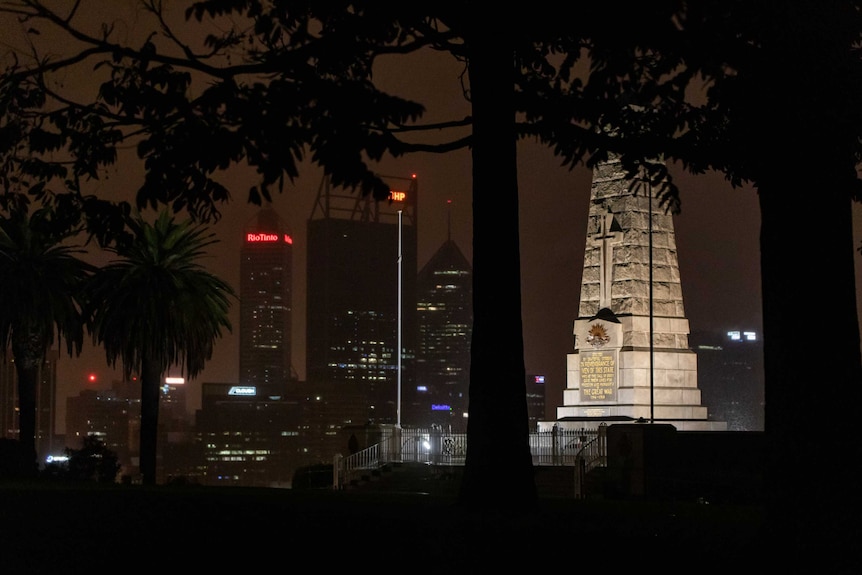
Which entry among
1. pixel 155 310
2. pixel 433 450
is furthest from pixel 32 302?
pixel 433 450

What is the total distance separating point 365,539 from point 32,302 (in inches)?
1200

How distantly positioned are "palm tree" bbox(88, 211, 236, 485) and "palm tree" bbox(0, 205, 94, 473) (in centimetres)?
87

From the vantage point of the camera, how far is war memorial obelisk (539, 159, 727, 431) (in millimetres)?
54906

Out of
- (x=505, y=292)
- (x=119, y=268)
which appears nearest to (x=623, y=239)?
(x=119, y=268)

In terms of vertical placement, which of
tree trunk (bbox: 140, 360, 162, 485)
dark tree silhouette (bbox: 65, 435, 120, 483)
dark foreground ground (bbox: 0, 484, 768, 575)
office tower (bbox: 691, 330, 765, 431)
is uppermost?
office tower (bbox: 691, 330, 765, 431)

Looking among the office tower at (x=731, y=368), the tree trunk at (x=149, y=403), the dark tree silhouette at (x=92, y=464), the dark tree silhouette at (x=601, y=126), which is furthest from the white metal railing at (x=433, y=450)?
the office tower at (x=731, y=368)

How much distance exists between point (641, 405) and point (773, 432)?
137 feet

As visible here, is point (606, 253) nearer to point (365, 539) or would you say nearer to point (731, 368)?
point (365, 539)

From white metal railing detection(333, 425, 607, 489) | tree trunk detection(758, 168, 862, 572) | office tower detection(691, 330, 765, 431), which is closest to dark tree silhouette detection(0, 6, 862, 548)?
tree trunk detection(758, 168, 862, 572)

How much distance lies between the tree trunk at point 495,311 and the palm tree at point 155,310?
87.7 ft

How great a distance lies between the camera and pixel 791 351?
13.4 metres

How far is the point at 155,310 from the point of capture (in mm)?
44969

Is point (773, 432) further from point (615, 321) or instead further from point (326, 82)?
point (615, 321)

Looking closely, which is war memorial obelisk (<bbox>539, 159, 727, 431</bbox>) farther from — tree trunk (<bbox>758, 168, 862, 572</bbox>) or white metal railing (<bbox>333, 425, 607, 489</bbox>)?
tree trunk (<bbox>758, 168, 862, 572</bbox>)
